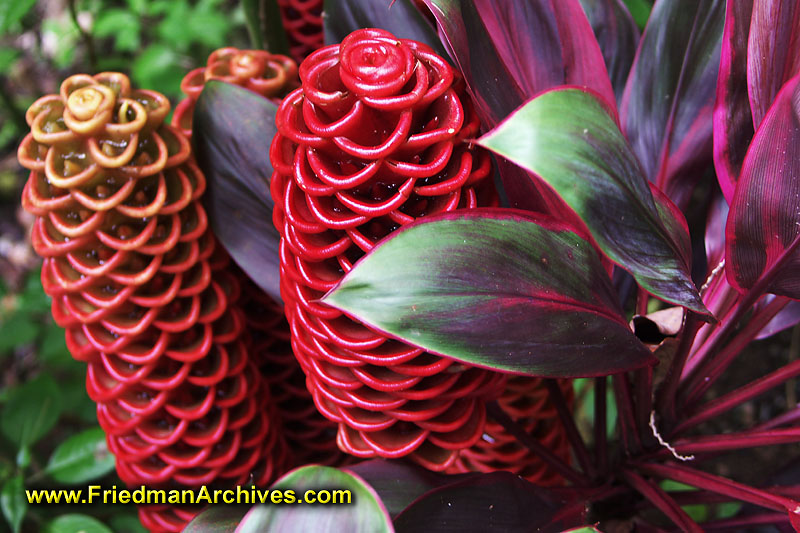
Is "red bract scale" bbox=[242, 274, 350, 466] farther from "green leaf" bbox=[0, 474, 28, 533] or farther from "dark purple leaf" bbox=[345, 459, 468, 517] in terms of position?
"green leaf" bbox=[0, 474, 28, 533]

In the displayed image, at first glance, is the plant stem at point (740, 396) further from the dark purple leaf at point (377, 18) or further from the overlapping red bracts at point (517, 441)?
the dark purple leaf at point (377, 18)

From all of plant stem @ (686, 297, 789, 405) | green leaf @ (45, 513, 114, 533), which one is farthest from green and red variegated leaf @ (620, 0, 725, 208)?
green leaf @ (45, 513, 114, 533)

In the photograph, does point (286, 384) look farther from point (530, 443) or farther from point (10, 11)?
point (10, 11)

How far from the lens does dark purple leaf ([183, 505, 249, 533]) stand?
0.61m

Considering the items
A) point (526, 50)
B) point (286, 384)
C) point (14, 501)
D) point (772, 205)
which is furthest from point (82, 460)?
point (772, 205)

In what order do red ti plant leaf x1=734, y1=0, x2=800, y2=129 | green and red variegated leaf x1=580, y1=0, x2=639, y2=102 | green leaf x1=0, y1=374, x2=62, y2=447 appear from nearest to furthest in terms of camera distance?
red ti plant leaf x1=734, y1=0, x2=800, y2=129
green and red variegated leaf x1=580, y1=0, x2=639, y2=102
green leaf x1=0, y1=374, x2=62, y2=447

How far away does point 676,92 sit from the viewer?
2.42ft

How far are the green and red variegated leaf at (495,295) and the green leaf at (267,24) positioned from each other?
59cm

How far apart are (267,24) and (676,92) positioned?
1.86 ft

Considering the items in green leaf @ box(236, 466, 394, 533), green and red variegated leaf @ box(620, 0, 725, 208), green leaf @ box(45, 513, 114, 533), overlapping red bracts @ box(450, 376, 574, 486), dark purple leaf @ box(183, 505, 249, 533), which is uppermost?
green and red variegated leaf @ box(620, 0, 725, 208)

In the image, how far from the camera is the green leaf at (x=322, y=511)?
1.50 ft

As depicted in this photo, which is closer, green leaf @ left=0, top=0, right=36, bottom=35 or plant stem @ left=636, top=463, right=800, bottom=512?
plant stem @ left=636, top=463, right=800, bottom=512

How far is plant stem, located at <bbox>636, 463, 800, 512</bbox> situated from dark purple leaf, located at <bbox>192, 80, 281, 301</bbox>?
48cm

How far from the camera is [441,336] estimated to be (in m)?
0.44
